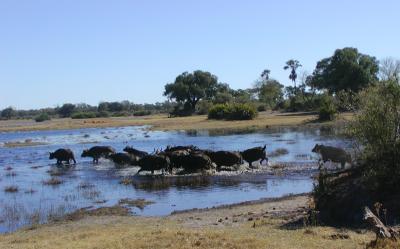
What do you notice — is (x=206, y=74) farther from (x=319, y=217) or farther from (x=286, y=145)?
(x=319, y=217)

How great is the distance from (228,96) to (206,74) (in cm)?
1304

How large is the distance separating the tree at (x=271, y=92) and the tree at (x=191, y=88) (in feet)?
40.2

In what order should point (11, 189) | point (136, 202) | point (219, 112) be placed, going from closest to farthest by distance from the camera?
point (136, 202) < point (11, 189) < point (219, 112)

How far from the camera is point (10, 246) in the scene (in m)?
13.5

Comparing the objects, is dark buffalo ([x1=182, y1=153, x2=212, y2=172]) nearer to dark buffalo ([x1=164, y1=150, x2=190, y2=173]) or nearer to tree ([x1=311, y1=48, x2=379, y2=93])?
dark buffalo ([x1=164, y1=150, x2=190, y2=173])

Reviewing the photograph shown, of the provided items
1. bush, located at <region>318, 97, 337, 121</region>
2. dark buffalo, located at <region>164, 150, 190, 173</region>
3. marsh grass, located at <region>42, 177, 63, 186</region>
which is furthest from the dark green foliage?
marsh grass, located at <region>42, 177, 63, 186</region>

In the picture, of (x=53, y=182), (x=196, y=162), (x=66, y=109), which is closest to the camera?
(x=53, y=182)

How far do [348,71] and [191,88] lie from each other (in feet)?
132

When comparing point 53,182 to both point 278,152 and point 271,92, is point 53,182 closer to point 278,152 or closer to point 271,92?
point 278,152

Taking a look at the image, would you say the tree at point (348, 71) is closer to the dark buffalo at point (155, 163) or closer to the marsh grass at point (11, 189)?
the dark buffalo at point (155, 163)

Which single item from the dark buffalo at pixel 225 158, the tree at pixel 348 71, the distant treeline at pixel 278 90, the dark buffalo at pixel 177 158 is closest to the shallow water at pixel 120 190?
the dark buffalo at pixel 177 158

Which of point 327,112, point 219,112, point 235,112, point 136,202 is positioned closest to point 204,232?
point 136,202

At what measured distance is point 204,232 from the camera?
13688 mm

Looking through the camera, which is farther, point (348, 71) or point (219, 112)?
point (348, 71)
